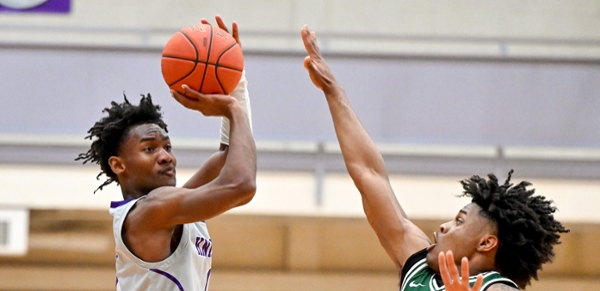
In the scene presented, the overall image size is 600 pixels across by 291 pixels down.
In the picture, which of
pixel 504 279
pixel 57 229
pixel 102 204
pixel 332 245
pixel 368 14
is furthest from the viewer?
pixel 368 14

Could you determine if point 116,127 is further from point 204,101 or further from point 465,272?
point 465,272

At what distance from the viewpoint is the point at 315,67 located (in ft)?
10.3

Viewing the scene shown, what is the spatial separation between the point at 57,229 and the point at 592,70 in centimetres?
464

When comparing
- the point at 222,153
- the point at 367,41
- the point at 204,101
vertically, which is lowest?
the point at 222,153

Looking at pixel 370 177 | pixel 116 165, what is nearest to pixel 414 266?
pixel 370 177

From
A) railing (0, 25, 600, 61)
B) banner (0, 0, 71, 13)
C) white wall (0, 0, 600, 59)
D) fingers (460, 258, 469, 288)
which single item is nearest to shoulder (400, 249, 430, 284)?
fingers (460, 258, 469, 288)

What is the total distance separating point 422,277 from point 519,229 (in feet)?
1.27

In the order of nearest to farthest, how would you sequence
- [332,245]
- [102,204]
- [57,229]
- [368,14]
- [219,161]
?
[219,161] → [102,204] → [57,229] → [332,245] → [368,14]

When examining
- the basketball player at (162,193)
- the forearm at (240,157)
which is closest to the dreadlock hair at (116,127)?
the basketball player at (162,193)

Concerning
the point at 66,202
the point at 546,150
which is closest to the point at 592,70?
the point at 546,150

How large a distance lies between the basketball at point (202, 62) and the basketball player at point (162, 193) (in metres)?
0.08

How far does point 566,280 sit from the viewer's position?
7020mm

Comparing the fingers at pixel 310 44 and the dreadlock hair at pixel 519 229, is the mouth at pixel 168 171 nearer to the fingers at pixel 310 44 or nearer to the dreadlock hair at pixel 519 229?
the fingers at pixel 310 44

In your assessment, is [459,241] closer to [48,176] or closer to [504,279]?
[504,279]
